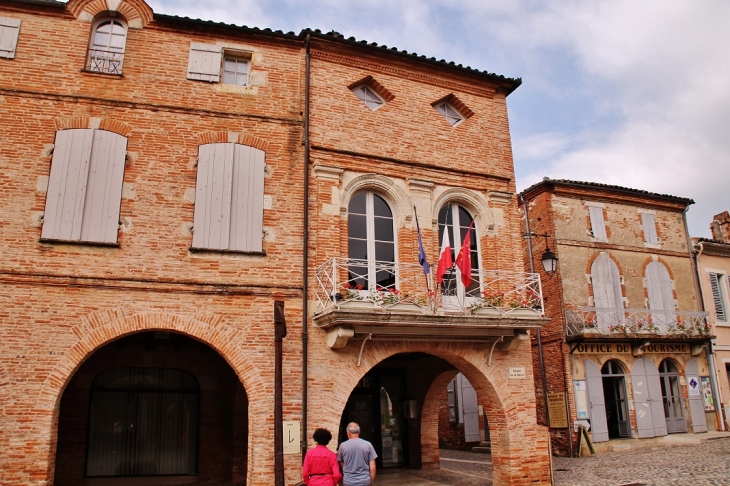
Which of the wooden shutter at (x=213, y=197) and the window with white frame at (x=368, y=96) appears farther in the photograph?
the window with white frame at (x=368, y=96)

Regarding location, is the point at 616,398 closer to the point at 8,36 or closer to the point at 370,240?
the point at 370,240

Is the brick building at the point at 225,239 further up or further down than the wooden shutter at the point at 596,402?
further up

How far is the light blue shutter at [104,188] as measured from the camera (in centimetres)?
973

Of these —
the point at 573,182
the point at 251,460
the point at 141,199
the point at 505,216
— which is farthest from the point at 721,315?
the point at 141,199

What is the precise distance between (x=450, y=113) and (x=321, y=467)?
8845mm

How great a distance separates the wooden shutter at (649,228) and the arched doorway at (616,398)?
465 cm

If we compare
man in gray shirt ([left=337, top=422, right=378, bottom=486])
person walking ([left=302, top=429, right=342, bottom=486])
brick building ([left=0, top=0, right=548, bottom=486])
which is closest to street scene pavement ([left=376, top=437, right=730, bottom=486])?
brick building ([left=0, top=0, right=548, bottom=486])

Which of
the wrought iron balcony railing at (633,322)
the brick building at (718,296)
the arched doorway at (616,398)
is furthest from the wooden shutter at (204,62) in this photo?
the brick building at (718,296)

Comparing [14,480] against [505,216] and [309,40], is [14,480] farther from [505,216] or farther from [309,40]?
[505,216]

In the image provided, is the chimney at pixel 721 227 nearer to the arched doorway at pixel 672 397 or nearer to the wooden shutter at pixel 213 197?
the arched doorway at pixel 672 397

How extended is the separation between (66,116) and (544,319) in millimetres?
9542

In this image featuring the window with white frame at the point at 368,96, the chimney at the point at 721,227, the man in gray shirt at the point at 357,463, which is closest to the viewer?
the man in gray shirt at the point at 357,463

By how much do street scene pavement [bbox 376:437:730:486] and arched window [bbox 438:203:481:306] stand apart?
13.5ft

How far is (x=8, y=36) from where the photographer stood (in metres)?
10.5
